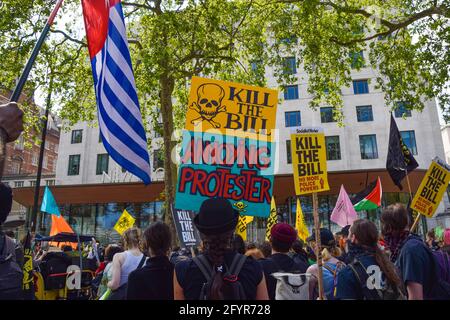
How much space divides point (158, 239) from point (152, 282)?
41cm

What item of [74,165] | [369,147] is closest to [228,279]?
[369,147]

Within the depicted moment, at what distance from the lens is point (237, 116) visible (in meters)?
5.91

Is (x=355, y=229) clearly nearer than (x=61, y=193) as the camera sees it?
Yes

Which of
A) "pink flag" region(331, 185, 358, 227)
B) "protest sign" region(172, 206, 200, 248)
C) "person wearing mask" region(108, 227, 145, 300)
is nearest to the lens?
"person wearing mask" region(108, 227, 145, 300)

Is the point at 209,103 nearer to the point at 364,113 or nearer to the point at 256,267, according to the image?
the point at 256,267

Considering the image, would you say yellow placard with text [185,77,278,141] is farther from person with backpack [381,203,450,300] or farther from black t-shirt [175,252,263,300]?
black t-shirt [175,252,263,300]

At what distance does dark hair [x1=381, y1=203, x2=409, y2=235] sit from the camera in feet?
12.3

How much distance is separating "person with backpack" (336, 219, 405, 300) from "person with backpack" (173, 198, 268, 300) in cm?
100

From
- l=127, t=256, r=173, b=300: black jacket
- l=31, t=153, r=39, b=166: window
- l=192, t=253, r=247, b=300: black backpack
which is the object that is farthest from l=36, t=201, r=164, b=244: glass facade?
l=31, t=153, r=39, b=166: window

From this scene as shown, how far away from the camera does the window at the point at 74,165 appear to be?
3869 cm

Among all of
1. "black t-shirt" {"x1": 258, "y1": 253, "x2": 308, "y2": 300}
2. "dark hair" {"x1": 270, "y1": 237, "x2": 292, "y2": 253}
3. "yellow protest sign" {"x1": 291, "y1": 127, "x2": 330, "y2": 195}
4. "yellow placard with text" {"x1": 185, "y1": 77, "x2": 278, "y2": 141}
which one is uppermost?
"yellow placard with text" {"x1": 185, "y1": 77, "x2": 278, "y2": 141}

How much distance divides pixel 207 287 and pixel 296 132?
4514mm
